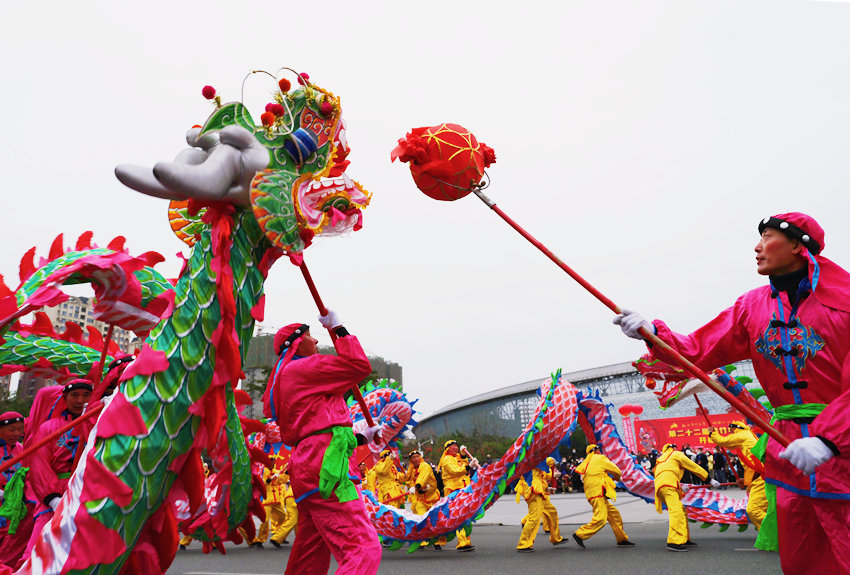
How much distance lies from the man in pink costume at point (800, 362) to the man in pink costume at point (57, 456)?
345 centimetres

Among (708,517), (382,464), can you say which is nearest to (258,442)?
(382,464)

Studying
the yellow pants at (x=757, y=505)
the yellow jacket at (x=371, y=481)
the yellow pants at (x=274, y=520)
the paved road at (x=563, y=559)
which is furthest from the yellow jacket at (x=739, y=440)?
the yellow pants at (x=274, y=520)

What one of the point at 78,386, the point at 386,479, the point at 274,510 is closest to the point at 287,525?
the point at 274,510

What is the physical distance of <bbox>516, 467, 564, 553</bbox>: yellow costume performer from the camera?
25.0ft

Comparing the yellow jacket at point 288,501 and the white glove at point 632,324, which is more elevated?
the white glove at point 632,324

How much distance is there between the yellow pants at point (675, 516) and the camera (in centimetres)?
688

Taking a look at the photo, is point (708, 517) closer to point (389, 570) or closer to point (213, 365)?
point (389, 570)

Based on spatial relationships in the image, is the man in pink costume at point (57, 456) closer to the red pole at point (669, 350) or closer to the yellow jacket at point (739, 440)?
the red pole at point (669, 350)

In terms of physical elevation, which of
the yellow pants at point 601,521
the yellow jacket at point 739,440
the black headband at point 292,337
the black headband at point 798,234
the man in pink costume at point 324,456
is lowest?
the yellow pants at point 601,521

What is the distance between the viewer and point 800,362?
2402 millimetres

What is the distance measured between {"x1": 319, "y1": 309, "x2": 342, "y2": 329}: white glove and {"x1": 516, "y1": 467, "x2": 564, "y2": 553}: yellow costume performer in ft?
16.0

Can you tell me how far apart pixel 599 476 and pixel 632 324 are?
19.1ft

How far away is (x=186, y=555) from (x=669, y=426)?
19798 millimetres

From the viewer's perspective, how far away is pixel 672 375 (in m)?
4.20
